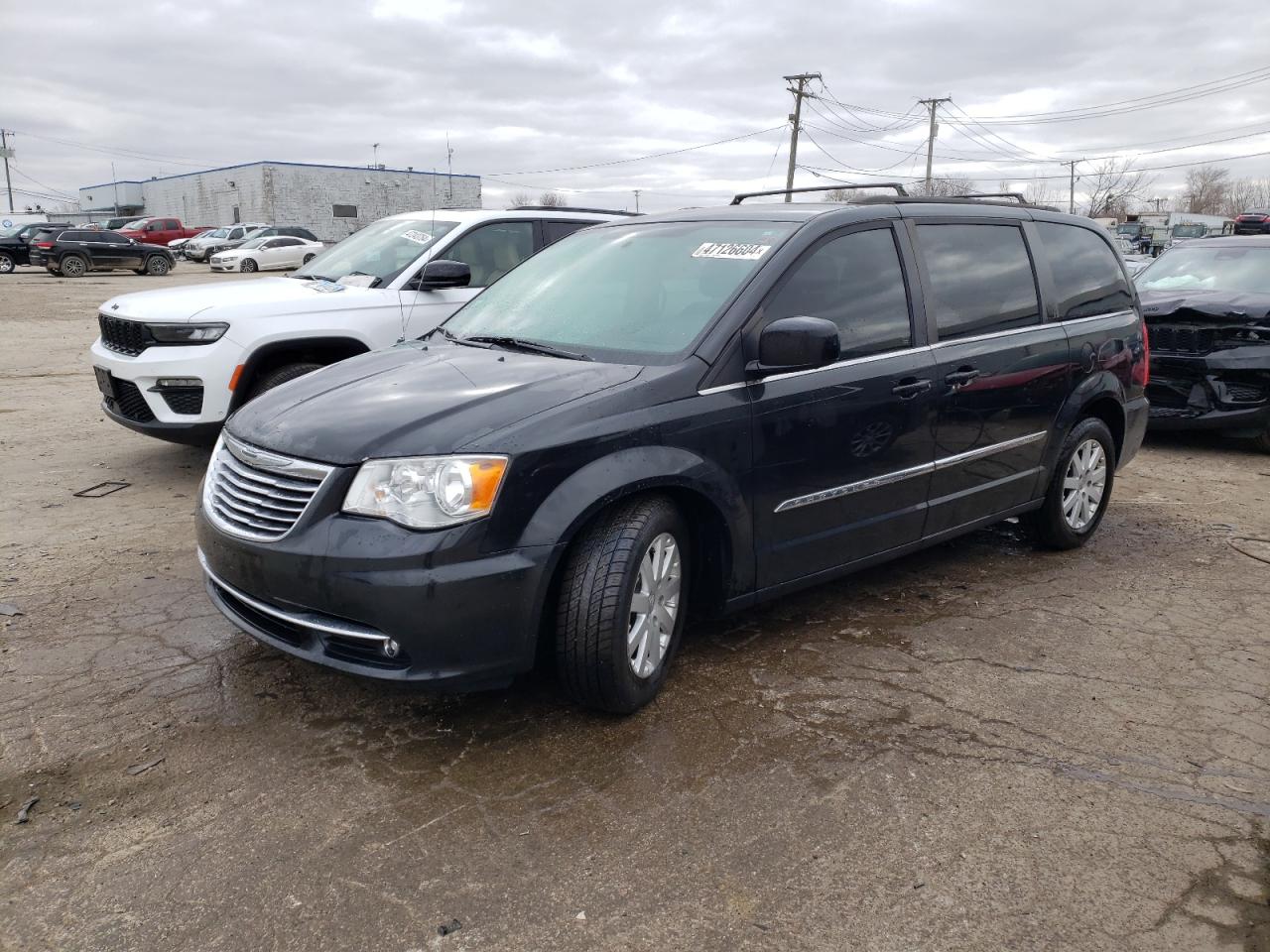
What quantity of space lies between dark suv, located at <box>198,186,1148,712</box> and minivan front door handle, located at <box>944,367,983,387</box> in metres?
0.01

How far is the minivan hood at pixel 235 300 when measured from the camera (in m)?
5.99

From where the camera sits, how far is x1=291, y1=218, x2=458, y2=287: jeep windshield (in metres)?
6.73

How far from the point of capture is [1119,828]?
2.86m

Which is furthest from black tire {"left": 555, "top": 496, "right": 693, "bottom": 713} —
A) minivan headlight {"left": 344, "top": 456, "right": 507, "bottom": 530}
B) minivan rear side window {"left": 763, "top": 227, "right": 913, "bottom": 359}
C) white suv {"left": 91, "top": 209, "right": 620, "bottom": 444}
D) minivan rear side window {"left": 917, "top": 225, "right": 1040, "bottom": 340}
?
white suv {"left": 91, "top": 209, "right": 620, "bottom": 444}

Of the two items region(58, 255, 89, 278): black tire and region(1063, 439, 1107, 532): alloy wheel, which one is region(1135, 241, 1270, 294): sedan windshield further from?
region(58, 255, 89, 278): black tire

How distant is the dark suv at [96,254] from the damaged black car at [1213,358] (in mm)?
29840

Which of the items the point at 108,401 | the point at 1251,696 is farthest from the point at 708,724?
the point at 108,401

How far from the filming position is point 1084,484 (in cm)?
542

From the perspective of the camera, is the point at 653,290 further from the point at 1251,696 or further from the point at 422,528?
the point at 1251,696

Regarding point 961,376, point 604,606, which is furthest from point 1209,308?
point 604,606

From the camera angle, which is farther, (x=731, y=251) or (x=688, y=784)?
(x=731, y=251)

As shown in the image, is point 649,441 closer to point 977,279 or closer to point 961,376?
point 961,376

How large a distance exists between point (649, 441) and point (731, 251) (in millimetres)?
1094

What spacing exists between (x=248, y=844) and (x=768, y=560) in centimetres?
200
